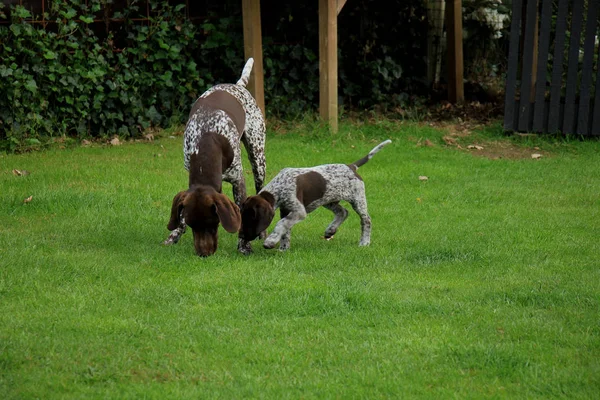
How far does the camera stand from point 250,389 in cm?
443

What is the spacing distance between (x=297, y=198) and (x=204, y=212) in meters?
0.82

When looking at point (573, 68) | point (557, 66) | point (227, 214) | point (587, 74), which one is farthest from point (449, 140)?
point (227, 214)

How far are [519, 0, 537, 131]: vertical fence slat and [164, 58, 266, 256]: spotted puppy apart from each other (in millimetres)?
4964

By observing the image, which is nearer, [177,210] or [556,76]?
[177,210]

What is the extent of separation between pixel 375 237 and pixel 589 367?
120 inches

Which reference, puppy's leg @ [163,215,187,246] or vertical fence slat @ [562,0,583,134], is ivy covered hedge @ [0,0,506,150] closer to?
vertical fence slat @ [562,0,583,134]

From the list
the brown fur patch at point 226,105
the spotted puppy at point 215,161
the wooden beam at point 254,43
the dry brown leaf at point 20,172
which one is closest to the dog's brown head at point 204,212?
the spotted puppy at point 215,161

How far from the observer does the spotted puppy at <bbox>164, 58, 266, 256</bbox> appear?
6.49 meters

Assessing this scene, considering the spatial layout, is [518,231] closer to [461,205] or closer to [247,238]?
[461,205]

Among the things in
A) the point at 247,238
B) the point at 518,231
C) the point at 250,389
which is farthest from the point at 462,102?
the point at 250,389

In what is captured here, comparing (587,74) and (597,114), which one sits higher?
(587,74)

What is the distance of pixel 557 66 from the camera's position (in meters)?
11.7

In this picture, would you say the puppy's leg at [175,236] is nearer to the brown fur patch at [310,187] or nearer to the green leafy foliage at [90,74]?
the brown fur patch at [310,187]

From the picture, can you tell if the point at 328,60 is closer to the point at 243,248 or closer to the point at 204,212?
the point at 243,248
